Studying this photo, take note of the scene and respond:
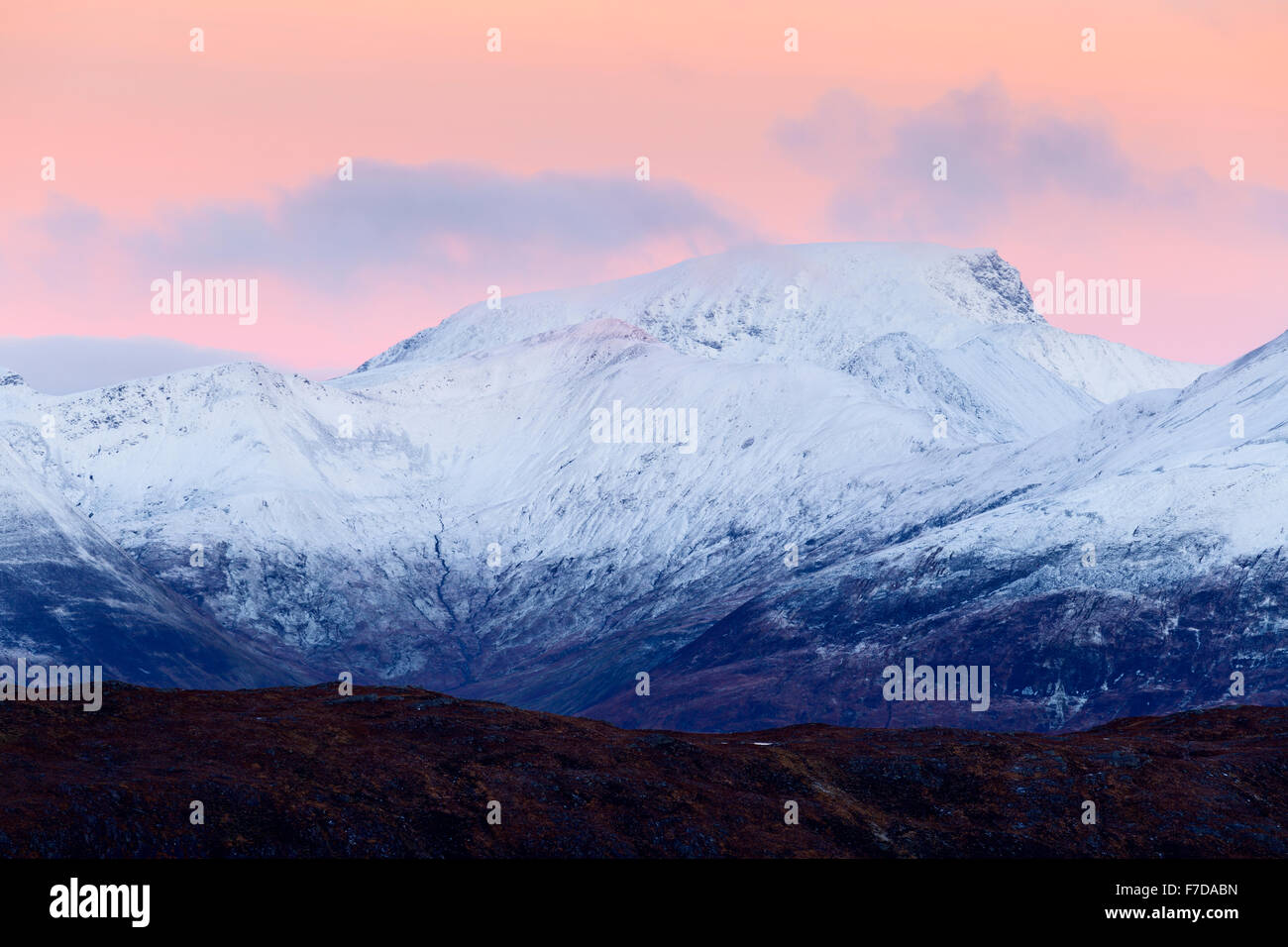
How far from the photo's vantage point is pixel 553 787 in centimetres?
10838

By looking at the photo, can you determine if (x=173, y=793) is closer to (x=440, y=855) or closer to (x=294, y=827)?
(x=294, y=827)

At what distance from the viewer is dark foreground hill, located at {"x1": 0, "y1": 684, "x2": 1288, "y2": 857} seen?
95938 mm

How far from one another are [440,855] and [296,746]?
42.8 ft

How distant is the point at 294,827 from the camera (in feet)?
319

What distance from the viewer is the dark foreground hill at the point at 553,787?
315ft
